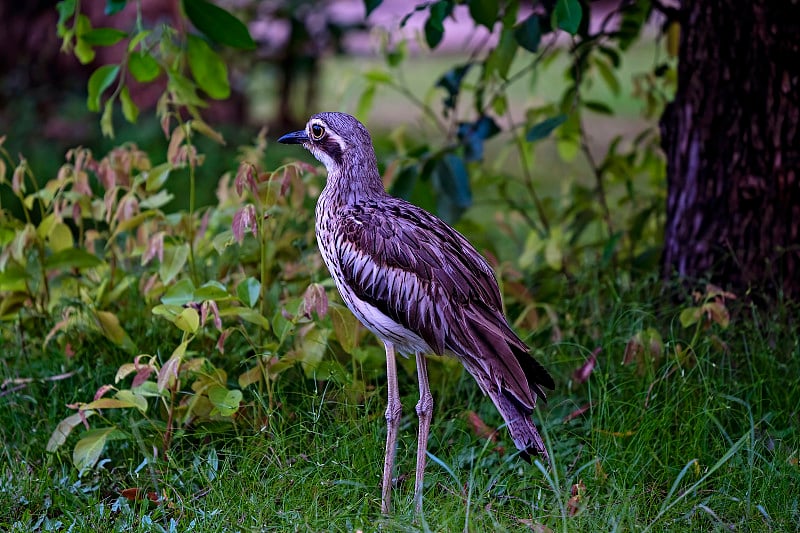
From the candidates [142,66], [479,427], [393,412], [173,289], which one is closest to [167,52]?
[142,66]

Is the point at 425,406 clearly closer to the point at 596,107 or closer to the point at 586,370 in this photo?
the point at 586,370

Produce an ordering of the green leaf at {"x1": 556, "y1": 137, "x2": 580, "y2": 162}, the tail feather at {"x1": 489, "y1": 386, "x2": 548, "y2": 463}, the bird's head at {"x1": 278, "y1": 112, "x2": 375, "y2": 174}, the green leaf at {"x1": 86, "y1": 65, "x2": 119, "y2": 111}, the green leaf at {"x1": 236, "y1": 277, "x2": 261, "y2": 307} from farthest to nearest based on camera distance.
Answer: the green leaf at {"x1": 556, "y1": 137, "x2": 580, "y2": 162}, the green leaf at {"x1": 86, "y1": 65, "x2": 119, "y2": 111}, the green leaf at {"x1": 236, "y1": 277, "x2": 261, "y2": 307}, the bird's head at {"x1": 278, "y1": 112, "x2": 375, "y2": 174}, the tail feather at {"x1": 489, "y1": 386, "x2": 548, "y2": 463}

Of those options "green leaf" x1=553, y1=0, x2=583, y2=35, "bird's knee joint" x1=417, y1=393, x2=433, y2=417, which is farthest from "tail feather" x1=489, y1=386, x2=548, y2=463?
"green leaf" x1=553, y1=0, x2=583, y2=35

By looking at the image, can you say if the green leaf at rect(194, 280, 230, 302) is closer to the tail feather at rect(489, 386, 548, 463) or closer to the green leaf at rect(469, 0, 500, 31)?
the tail feather at rect(489, 386, 548, 463)

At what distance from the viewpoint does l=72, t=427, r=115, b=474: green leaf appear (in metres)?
3.54

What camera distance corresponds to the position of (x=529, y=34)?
4.27 metres

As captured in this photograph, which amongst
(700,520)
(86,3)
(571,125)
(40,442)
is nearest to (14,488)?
(40,442)

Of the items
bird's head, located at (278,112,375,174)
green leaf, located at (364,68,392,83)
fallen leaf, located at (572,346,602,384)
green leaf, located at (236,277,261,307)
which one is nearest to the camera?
bird's head, located at (278,112,375,174)

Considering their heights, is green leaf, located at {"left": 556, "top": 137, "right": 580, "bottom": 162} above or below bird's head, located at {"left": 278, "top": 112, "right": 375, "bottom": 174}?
below

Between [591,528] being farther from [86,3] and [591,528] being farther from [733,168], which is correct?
[86,3]

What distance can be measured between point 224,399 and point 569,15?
1734 mm

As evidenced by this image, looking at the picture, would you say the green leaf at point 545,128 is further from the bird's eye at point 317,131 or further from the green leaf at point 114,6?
the green leaf at point 114,6

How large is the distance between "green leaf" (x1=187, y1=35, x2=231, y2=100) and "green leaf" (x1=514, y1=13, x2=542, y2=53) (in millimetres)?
1160

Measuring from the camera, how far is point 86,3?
832cm
